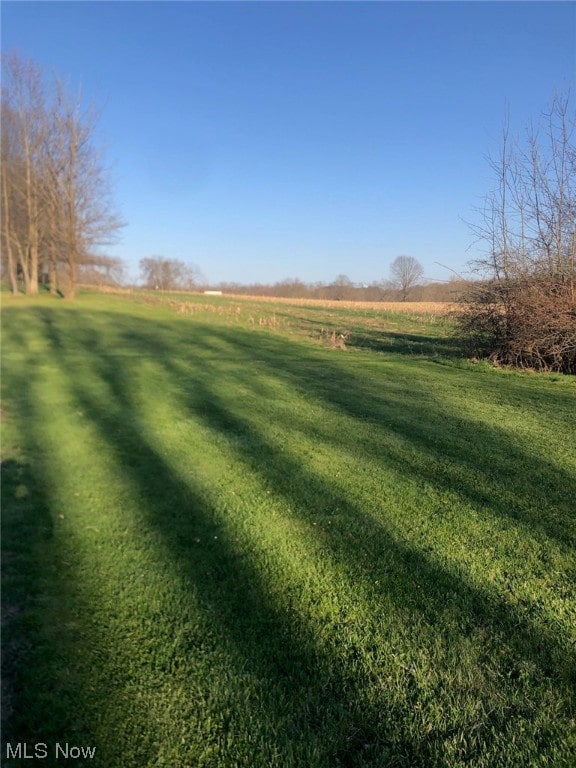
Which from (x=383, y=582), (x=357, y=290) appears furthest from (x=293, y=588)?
(x=357, y=290)

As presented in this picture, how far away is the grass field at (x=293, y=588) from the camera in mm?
2100

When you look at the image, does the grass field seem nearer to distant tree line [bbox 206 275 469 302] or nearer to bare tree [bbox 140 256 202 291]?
distant tree line [bbox 206 275 469 302]

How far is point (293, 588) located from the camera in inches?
122

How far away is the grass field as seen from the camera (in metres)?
2.10

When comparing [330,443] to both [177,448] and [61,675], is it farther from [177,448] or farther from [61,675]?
[61,675]

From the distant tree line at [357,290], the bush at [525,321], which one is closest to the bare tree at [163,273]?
the distant tree line at [357,290]

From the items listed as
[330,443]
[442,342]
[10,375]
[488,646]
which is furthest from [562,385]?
[10,375]

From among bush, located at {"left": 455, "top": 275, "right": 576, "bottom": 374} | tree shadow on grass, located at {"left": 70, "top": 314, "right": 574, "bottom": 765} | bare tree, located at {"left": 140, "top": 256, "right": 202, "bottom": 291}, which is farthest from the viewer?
bare tree, located at {"left": 140, "top": 256, "right": 202, "bottom": 291}

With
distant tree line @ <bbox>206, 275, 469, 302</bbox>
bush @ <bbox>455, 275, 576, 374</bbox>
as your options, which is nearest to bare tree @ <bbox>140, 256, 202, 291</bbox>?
distant tree line @ <bbox>206, 275, 469, 302</bbox>

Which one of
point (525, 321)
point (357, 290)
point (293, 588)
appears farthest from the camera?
point (357, 290)

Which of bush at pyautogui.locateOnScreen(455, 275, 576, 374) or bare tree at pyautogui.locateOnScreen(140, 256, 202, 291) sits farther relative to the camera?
bare tree at pyautogui.locateOnScreen(140, 256, 202, 291)

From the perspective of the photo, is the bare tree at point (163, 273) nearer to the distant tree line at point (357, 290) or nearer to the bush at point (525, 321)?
the distant tree line at point (357, 290)

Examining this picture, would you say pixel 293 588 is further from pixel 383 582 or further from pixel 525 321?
pixel 525 321

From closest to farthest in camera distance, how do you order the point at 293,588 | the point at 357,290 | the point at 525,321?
the point at 293,588, the point at 525,321, the point at 357,290
